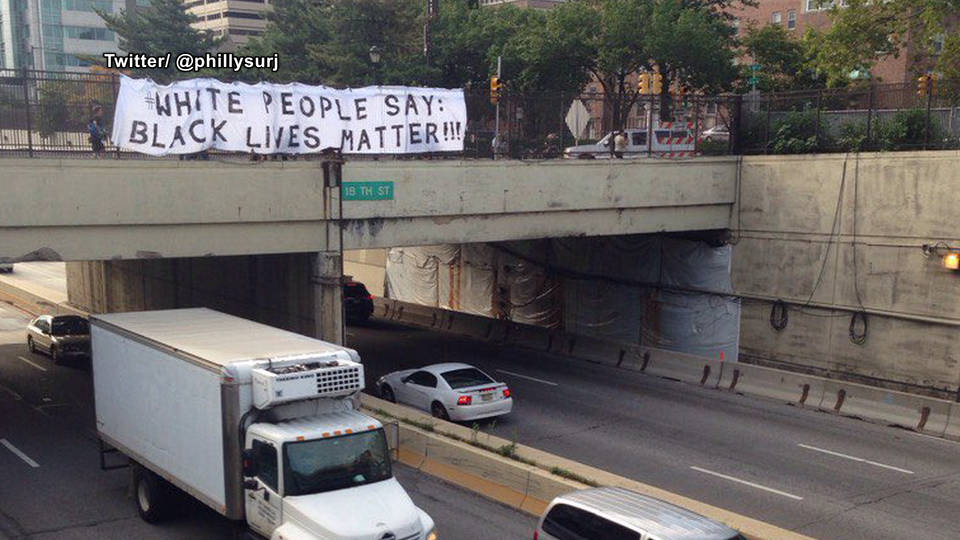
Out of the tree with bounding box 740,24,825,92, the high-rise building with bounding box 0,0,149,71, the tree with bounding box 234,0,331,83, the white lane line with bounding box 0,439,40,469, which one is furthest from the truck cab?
the high-rise building with bounding box 0,0,149,71

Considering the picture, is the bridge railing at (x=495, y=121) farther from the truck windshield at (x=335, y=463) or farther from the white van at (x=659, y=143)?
the truck windshield at (x=335, y=463)

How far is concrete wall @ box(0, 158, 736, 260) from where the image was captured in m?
17.2

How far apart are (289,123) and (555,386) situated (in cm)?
1068

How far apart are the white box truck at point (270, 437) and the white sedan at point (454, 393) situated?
7.74m

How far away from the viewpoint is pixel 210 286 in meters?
29.0

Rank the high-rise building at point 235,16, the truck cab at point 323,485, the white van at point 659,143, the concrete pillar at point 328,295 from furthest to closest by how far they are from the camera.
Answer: the high-rise building at point 235,16 → the white van at point 659,143 → the concrete pillar at point 328,295 → the truck cab at point 323,485

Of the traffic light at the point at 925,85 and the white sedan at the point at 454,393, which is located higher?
the traffic light at the point at 925,85

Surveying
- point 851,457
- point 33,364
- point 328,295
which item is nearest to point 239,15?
point 33,364

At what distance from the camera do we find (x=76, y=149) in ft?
59.9

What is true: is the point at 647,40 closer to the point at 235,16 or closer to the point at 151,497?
the point at 151,497

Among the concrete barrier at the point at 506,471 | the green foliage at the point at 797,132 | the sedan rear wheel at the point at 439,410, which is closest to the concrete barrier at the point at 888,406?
the green foliage at the point at 797,132

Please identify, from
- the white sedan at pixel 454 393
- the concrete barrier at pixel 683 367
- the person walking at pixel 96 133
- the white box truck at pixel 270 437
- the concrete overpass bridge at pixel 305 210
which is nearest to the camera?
the white box truck at pixel 270 437

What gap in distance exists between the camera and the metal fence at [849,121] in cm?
2442

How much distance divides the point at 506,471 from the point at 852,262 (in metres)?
14.6
